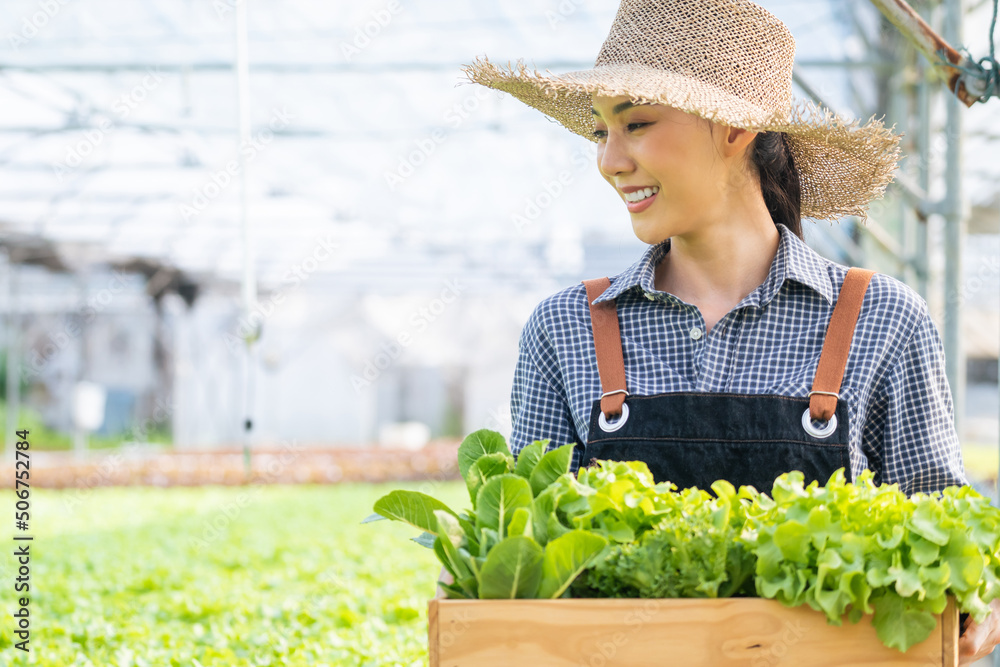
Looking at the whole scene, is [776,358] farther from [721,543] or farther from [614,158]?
[721,543]

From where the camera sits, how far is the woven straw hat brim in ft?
4.44

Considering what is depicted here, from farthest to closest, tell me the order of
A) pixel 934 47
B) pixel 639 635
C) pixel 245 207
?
1. pixel 245 207
2. pixel 934 47
3. pixel 639 635

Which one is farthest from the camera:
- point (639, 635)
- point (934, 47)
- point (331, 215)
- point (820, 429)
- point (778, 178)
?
point (331, 215)

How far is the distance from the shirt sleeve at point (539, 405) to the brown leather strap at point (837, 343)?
15.2 inches

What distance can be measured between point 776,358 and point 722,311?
128mm

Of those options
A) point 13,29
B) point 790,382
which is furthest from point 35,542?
point 790,382

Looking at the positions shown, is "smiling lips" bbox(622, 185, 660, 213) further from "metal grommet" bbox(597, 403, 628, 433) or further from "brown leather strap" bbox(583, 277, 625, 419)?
"metal grommet" bbox(597, 403, 628, 433)

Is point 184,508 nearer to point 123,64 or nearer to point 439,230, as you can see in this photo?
point 123,64

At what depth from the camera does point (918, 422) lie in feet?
4.66

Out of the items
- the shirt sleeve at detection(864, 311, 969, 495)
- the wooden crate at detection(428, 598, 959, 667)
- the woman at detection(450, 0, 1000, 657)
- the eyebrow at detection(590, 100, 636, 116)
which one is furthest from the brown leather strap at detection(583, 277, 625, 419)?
the wooden crate at detection(428, 598, 959, 667)

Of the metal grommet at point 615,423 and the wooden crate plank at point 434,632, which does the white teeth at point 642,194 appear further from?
the wooden crate plank at point 434,632

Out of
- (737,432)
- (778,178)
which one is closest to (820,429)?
(737,432)

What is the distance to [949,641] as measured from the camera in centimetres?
97

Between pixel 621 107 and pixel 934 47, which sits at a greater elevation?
pixel 934 47
